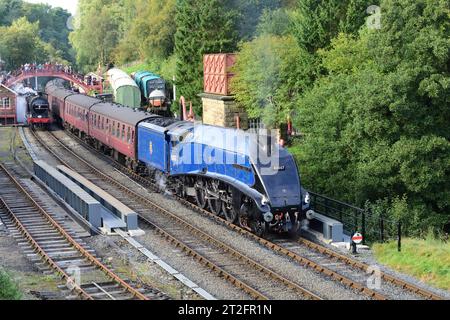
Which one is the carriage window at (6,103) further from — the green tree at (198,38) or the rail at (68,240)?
the rail at (68,240)

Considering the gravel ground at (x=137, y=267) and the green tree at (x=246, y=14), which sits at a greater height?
the green tree at (x=246, y=14)

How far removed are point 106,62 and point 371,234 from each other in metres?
91.3

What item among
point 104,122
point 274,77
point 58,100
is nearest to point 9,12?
point 58,100

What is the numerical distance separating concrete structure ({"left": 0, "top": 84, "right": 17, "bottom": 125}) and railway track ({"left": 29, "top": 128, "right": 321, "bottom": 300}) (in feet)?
118

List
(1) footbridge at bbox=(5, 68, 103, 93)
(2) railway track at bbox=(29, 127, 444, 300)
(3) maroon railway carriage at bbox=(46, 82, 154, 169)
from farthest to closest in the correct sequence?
(1) footbridge at bbox=(5, 68, 103, 93) → (3) maroon railway carriage at bbox=(46, 82, 154, 169) → (2) railway track at bbox=(29, 127, 444, 300)

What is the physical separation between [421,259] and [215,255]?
569 cm

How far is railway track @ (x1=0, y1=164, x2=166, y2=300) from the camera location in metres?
16.6

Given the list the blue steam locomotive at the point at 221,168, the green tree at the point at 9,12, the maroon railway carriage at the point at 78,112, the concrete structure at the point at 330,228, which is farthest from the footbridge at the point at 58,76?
the concrete structure at the point at 330,228

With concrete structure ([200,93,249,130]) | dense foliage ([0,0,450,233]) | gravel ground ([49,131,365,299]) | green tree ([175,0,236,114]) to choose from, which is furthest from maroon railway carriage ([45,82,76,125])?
gravel ground ([49,131,365,299])

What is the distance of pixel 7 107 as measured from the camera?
64500mm

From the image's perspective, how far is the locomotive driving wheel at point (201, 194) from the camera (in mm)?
25766

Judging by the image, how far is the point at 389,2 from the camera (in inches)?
1123

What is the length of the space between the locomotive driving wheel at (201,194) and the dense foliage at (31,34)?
82.7 metres

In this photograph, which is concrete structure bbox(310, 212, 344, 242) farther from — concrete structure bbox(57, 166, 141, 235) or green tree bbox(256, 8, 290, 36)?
green tree bbox(256, 8, 290, 36)
